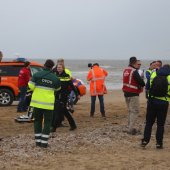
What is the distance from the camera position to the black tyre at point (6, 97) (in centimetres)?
1776

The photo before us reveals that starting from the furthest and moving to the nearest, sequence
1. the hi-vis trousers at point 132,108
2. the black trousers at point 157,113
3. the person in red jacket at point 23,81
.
Result: the person in red jacket at point 23,81
the hi-vis trousers at point 132,108
the black trousers at point 157,113

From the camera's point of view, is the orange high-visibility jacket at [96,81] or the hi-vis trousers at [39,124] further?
the orange high-visibility jacket at [96,81]

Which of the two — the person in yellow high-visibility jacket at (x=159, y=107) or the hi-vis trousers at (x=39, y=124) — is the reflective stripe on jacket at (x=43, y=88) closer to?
the hi-vis trousers at (x=39, y=124)

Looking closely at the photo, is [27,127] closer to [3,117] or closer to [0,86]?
[3,117]

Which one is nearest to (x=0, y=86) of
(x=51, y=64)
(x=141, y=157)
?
(x=51, y=64)

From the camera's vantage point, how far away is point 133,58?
1083 centimetres

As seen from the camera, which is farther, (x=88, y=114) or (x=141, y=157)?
(x=88, y=114)

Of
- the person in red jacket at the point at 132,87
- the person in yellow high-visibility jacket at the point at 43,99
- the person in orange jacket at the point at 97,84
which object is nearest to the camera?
the person in yellow high-visibility jacket at the point at 43,99

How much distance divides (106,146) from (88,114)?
586 centimetres

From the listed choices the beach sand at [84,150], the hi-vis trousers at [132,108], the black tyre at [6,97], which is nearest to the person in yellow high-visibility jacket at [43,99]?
the beach sand at [84,150]

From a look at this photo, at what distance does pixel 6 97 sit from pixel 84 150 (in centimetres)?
922

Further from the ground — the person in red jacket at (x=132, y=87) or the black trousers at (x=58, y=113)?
the person in red jacket at (x=132, y=87)

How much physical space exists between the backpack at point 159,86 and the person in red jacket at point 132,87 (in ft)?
4.95

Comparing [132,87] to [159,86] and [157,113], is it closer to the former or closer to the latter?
[157,113]
